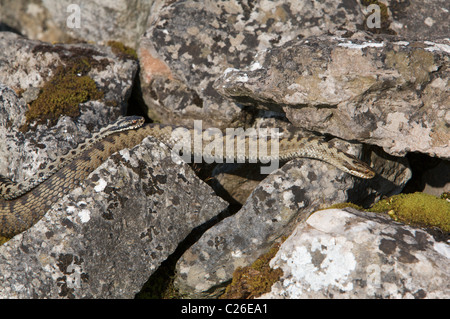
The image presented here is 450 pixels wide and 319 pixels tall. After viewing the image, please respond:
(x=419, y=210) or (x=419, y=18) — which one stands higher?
(x=419, y=18)

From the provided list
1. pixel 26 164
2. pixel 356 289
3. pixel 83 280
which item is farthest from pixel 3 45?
pixel 356 289

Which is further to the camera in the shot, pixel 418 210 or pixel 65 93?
pixel 65 93

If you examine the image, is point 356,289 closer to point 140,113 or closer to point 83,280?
point 83,280

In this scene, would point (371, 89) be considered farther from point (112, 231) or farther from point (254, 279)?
point (112, 231)

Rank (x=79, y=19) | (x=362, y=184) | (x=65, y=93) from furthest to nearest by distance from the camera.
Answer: (x=79, y=19)
(x=65, y=93)
(x=362, y=184)

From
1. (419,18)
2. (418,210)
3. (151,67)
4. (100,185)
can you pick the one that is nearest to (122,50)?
(151,67)

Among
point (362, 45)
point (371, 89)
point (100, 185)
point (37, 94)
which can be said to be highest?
point (362, 45)

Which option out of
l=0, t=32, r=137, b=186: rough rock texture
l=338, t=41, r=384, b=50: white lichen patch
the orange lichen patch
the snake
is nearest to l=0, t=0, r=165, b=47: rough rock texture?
l=0, t=32, r=137, b=186: rough rock texture
